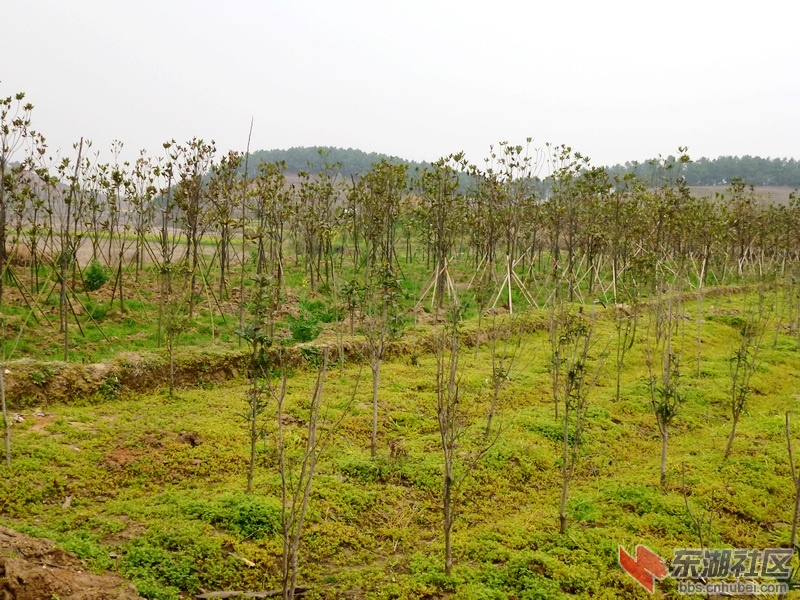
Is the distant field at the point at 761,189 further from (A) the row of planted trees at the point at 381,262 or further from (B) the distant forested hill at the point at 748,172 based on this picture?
(A) the row of planted trees at the point at 381,262

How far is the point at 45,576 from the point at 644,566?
5413mm

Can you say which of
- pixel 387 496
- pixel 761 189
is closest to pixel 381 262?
pixel 387 496

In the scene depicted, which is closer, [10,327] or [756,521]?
[756,521]

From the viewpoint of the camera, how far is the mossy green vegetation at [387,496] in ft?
16.9

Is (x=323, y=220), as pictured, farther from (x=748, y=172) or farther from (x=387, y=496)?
(x=748, y=172)

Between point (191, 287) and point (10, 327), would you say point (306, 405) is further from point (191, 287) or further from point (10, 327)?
point (10, 327)

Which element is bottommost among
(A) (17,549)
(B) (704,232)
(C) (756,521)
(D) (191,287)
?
(C) (756,521)

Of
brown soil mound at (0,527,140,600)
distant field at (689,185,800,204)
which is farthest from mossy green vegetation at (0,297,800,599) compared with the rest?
distant field at (689,185,800,204)

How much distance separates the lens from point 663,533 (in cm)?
622

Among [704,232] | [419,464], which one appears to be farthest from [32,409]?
[704,232]

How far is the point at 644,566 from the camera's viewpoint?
5.46 m

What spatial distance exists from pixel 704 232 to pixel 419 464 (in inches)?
728

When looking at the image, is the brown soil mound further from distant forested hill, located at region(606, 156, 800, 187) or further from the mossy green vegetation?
distant forested hill, located at region(606, 156, 800, 187)

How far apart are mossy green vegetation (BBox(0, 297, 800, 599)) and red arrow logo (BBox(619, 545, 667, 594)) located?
12 cm
